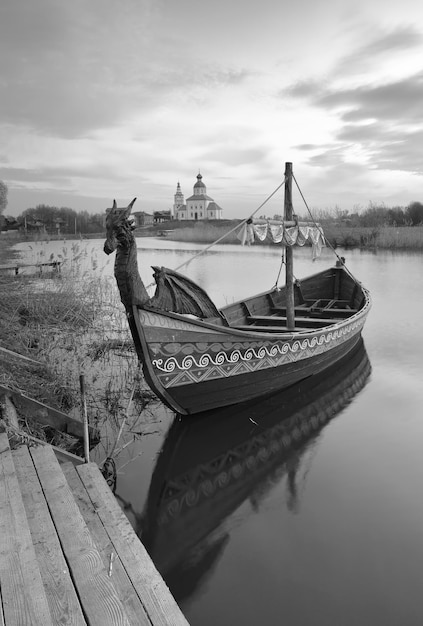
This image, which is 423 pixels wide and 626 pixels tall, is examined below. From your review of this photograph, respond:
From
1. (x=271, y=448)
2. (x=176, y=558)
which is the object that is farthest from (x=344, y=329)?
(x=176, y=558)

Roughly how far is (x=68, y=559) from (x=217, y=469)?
2.78 m

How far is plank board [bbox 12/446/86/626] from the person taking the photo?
243 centimetres

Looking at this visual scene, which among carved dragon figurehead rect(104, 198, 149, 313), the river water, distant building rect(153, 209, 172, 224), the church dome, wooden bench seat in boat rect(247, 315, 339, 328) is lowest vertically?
the river water

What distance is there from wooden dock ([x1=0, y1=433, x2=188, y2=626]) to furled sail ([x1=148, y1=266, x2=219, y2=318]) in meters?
2.16

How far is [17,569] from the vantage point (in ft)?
8.57

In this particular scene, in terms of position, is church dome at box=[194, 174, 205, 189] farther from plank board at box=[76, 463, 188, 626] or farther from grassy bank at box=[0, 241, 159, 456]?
plank board at box=[76, 463, 188, 626]

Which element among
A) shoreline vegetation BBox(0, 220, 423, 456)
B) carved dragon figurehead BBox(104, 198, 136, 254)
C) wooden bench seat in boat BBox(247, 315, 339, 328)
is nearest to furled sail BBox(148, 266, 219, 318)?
carved dragon figurehead BBox(104, 198, 136, 254)

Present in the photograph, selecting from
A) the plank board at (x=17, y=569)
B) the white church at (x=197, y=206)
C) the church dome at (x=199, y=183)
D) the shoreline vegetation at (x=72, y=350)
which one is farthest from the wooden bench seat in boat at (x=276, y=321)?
the church dome at (x=199, y=183)

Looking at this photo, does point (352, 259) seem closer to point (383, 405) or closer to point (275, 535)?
point (383, 405)

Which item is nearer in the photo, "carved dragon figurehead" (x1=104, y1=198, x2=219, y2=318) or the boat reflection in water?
the boat reflection in water

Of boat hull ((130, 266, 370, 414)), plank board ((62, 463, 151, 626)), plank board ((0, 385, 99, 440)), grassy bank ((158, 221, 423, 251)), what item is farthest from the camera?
grassy bank ((158, 221, 423, 251))

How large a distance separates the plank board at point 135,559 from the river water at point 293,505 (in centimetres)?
81

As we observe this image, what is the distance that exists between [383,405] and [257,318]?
8.96 feet

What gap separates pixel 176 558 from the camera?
4.09m
